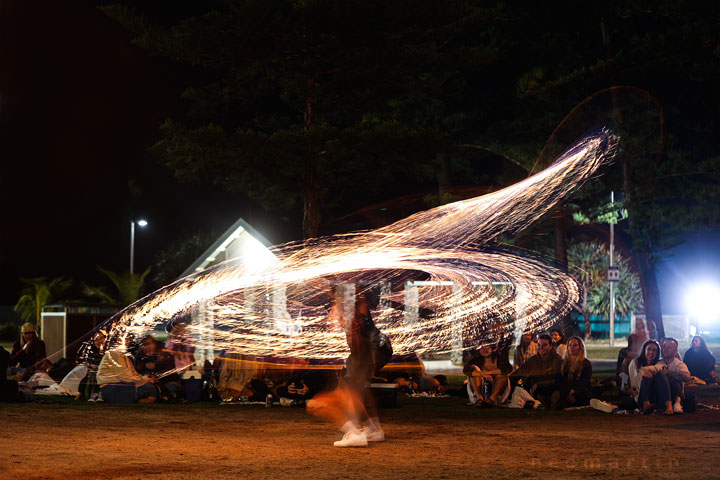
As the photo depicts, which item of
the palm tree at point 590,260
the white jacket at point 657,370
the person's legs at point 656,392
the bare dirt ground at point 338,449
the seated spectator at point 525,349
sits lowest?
the bare dirt ground at point 338,449

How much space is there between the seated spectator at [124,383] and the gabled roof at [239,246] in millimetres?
7271

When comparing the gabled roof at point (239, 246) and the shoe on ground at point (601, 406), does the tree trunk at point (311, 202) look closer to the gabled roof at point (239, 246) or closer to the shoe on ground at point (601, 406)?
the gabled roof at point (239, 246)

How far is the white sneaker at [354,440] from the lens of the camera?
10238 millimetres

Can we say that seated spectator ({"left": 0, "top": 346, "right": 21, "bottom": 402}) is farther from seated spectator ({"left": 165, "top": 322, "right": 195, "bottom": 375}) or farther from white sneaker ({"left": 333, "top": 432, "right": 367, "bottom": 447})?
white sneaker ({"left": 333, "top": 432, "right": 367, "bottom": 447})

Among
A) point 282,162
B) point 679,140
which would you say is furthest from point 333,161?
point 679,140

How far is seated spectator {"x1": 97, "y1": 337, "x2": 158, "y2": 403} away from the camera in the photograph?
15.8m

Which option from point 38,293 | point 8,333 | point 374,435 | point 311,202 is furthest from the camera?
point 38,293

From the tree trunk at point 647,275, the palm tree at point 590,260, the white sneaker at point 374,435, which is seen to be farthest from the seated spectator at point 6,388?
the palm tree at point 590,260

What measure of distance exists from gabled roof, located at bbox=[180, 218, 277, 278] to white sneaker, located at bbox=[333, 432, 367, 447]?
12.7 m

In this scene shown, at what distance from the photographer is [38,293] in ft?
176

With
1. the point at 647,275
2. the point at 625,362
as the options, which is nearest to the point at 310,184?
the point at 647,275

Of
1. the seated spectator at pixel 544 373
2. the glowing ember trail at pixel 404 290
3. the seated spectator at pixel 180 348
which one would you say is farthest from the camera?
the seated spectator at pixel 180 348

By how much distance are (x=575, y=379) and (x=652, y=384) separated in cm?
142

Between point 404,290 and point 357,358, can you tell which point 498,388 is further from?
point 404,290
